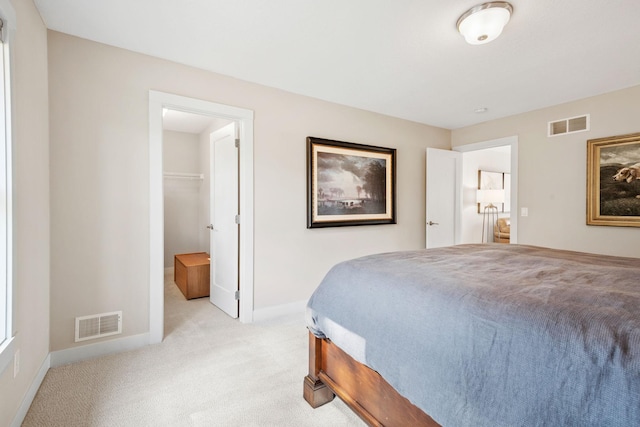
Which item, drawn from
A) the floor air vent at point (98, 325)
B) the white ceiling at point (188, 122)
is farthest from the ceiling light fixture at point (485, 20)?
the floor air vent at point (98, 325)

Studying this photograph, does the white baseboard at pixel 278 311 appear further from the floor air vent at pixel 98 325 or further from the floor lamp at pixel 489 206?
the floor lamp at pixel 489 206

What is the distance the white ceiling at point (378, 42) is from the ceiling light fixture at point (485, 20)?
6cm

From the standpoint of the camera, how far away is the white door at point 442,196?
442cm

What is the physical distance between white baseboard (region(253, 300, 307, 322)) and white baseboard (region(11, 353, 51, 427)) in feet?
5.17

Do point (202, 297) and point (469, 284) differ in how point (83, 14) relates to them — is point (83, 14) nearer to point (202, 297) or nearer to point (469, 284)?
point (469, 284)

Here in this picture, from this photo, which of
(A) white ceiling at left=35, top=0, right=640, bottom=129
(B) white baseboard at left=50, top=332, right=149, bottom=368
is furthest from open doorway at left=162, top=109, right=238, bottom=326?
(A) white ceiling at left=35, top=0, right=640, bottom=129

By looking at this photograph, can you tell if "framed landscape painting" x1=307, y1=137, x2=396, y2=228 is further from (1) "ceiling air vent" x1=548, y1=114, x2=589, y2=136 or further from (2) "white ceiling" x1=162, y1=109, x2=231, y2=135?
(1) "ceiling air vent" x1=548, y1=114, x2=589, y2=136

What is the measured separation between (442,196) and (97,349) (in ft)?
14.1

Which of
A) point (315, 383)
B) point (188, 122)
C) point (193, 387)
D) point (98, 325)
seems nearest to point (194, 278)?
point (98, 325)

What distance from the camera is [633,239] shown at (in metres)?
3.10

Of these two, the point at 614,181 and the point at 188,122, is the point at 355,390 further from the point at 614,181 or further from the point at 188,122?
the point at 188,122

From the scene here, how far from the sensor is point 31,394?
1812 millimetres

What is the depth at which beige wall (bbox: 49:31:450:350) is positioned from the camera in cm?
226

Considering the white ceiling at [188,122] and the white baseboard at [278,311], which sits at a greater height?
the white ceiling at [188,122]
